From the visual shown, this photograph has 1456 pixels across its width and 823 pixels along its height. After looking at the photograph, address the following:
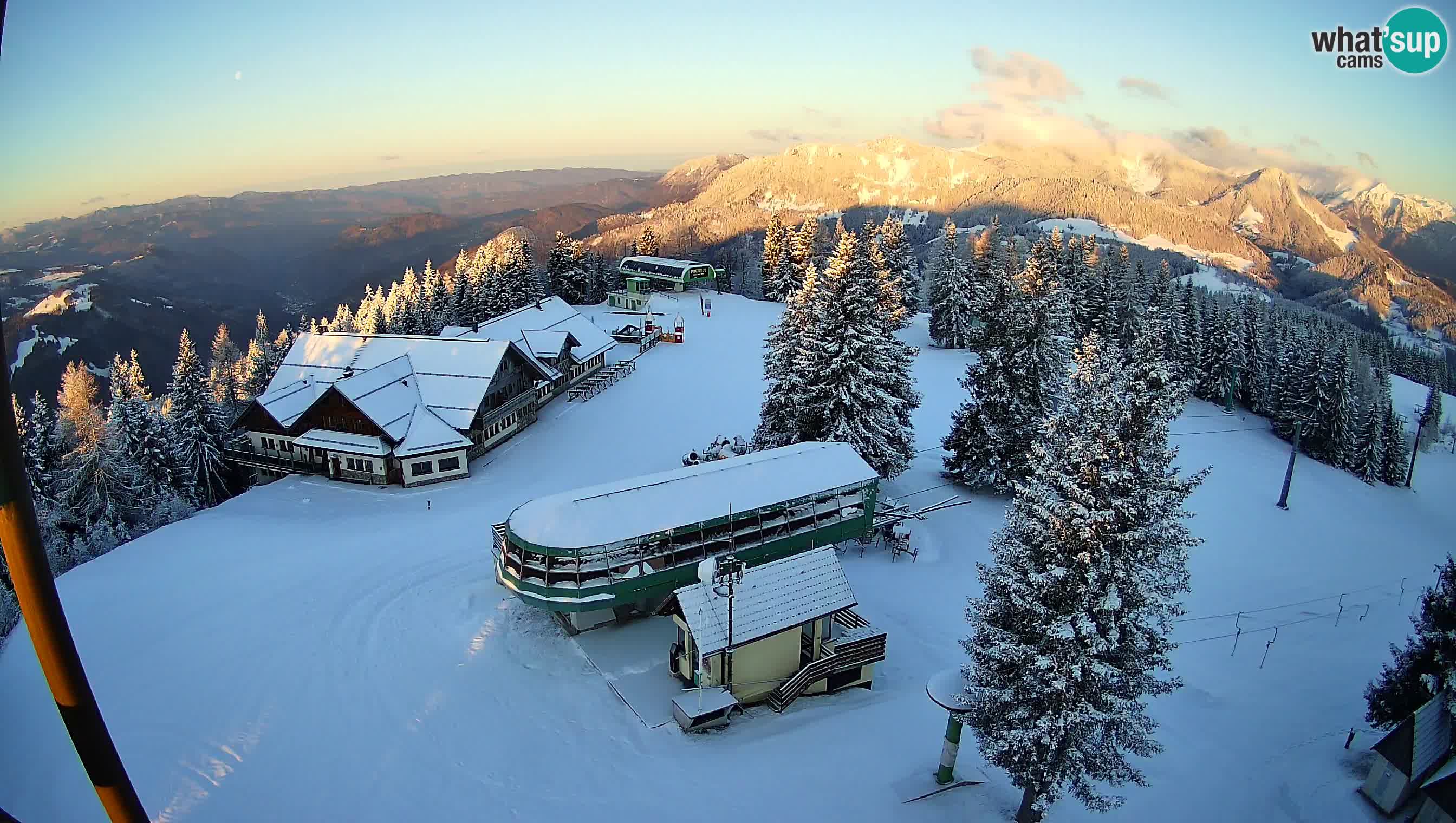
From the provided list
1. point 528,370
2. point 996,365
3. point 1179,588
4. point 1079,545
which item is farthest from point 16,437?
point 528,370

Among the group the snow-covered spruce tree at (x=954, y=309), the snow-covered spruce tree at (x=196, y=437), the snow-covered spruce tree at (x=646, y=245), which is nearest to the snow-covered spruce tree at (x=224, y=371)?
the snow-covered spruce tree at (x=196, y=437)

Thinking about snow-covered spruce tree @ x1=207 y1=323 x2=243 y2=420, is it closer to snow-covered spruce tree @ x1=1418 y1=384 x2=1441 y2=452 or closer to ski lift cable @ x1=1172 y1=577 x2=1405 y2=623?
ski lift cable @ x1=1172 y1=577 x2=1405 y2=623

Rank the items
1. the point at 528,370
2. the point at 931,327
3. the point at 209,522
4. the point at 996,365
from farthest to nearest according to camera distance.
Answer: the point at 931,327 < the point at 528,370 < the point at 996,365 < the point at 209,522

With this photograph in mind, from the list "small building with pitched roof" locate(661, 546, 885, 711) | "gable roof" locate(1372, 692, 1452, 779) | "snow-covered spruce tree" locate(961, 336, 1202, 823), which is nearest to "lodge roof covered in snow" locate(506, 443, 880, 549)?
"small building with pitched roof" locate(661, 546, 885, 711)

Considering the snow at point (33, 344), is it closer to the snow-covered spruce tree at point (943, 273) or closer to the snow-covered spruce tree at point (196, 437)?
the snow-covered spruce tree at point (196, 437)

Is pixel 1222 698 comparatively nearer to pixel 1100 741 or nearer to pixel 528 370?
pixel 1100 741

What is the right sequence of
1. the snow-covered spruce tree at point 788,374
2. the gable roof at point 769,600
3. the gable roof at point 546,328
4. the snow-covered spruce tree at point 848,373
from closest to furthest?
the gable roof at point 769,600, the snow-covered spruce tree at point 848,373, the snow-covered spruce tree at point 788,374, the gable roof at point 546,328
